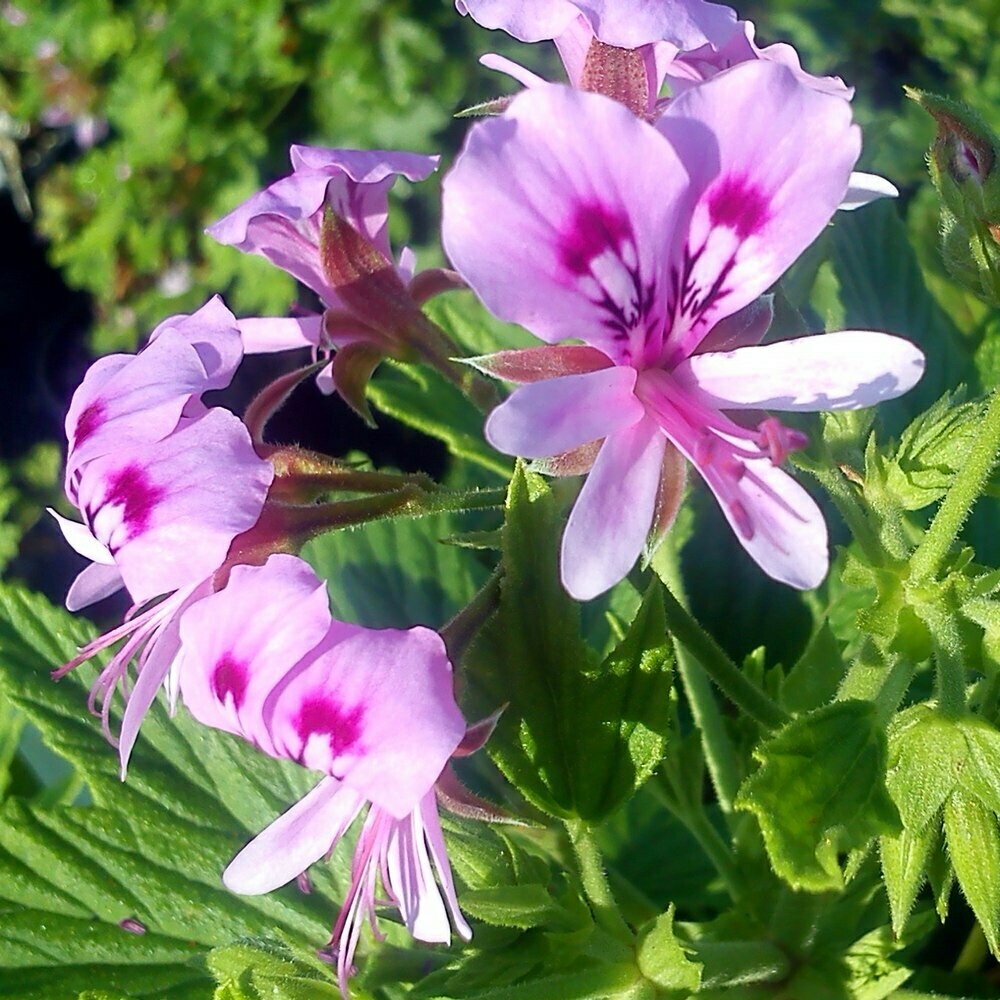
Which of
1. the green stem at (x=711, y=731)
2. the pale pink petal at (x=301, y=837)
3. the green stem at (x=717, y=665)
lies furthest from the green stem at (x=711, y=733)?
the pale pink petal at (x=301, y=837)

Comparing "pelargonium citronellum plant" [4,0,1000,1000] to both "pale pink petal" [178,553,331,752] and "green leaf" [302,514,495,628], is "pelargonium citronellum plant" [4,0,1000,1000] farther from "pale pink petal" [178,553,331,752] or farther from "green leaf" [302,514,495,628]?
"green leaf" [302,514,495,628]

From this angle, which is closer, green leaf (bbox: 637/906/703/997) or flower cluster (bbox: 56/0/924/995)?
flower cluster (bbox: 56/0/924/995)

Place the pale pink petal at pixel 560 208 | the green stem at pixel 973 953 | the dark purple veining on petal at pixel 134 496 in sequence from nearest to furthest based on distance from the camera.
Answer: the pale pink petal at pixel 560 208 < the dark purple veining on petal at pixel 134 496 < the green stem at pixel 973 953

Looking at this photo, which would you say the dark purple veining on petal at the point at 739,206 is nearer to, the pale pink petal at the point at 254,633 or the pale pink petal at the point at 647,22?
the pale pink petal at the point at 647,22

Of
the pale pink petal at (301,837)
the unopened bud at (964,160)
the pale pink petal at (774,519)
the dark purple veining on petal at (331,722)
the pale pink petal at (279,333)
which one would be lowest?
the pale pink petal at (301,837)

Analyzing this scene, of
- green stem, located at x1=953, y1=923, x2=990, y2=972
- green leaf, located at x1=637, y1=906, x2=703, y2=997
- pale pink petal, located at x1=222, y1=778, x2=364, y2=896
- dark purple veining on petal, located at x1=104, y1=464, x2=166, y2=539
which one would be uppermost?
dark purple veining on petal, located at x1=104, y1=464, x2=166, y2=539

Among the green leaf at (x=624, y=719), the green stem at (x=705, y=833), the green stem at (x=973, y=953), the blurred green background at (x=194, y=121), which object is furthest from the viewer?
the blurred green background at (x=194, y=121)

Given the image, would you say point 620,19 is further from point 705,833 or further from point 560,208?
point 705,833

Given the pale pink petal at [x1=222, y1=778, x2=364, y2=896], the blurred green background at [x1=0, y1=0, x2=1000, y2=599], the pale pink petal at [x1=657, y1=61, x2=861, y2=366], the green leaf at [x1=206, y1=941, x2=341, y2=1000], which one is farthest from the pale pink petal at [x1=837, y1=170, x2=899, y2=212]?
the blurred green background at [x1=0, y1=0, x2=1000, y2=599]
